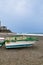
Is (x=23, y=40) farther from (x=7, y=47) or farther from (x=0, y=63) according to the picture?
(x=0, y=63)

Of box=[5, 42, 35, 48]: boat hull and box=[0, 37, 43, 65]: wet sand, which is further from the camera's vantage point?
box=[5, 42, 35, 48]: boat hull

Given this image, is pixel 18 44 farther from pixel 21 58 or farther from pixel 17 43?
pixel 21 58

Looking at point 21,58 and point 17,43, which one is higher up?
point 17,43

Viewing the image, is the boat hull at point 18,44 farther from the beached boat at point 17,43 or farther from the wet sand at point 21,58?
the wet sand at point 21,58

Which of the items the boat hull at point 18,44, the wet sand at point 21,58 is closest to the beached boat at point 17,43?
the boat hull at point 18,44

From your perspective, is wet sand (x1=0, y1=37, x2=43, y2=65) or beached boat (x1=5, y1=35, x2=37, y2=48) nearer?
wet sand (x1=0, y1=37, x2=43, y2=65)

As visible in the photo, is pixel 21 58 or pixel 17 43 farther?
pixel 17 43

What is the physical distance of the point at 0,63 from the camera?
16.9m

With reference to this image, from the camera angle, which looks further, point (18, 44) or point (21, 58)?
point (18, 44)

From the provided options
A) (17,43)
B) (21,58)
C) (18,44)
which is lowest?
(21,58)

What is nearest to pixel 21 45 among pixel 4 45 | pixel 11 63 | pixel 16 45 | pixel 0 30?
pixel 16 45

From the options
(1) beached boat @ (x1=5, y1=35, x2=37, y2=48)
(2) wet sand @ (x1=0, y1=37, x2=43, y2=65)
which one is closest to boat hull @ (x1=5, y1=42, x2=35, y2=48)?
(1) beached boat @ (x1=5, y1=35, x2=37, y2=48)

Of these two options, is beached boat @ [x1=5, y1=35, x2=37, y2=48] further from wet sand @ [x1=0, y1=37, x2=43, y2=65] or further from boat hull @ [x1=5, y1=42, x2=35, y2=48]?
wet sand @ [x1=0, y1=37, x2=43, y2=65]

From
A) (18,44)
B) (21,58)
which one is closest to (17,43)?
(18,44)
